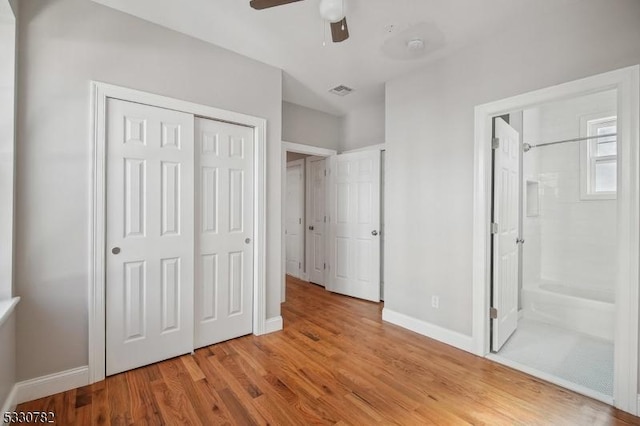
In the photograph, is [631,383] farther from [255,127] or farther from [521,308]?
[255,127]

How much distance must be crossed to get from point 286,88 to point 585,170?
12.8ft

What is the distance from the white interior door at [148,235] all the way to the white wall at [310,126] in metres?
1.74

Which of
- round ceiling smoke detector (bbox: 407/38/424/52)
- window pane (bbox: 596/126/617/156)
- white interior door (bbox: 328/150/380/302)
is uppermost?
round ceiling smoke detector (bbox: 407/38/424/52)

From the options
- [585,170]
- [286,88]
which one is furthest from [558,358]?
[286,88]

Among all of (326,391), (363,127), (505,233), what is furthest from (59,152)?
(505,233)

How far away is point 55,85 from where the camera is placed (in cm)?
194

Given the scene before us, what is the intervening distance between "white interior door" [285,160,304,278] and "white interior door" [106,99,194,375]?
278cm

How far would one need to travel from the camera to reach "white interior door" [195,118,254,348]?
2592mm

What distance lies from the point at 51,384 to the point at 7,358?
394 mm

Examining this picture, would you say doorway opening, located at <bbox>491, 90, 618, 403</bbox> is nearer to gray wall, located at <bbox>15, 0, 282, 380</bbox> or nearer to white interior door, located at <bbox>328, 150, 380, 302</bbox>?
white interior door, located at <bbox>328, 150, 380, 302</bbox>

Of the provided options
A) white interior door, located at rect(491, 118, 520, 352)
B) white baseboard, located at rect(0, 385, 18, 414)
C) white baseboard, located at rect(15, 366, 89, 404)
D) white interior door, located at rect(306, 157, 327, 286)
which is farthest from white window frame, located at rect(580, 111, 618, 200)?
white baseboard, located at rect(0, 385, 18, 414)

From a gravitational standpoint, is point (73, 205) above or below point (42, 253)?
above

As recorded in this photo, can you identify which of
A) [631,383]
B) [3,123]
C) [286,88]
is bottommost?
[631,383]

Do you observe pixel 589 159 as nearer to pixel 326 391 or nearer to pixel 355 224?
pixel 355 224
